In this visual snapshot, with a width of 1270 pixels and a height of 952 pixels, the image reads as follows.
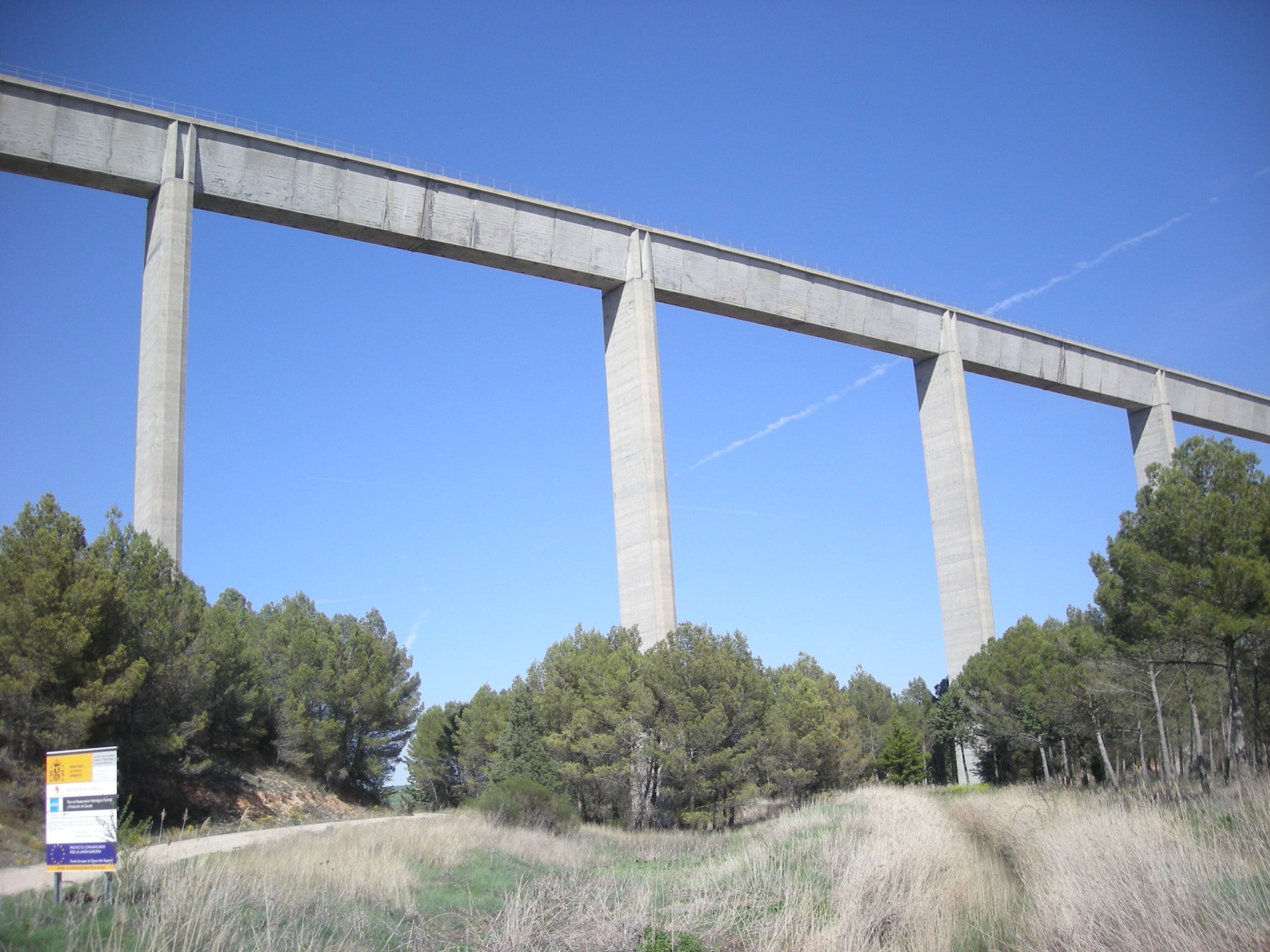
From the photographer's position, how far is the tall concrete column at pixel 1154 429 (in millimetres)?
43406

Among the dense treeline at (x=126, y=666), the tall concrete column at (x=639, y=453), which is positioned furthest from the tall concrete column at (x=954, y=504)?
the dense treeline at (x=126, y=666)

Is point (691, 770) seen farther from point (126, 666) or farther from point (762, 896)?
point (762, 896)

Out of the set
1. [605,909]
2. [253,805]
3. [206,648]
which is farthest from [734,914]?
[253,805]

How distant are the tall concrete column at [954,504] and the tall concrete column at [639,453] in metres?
13.0

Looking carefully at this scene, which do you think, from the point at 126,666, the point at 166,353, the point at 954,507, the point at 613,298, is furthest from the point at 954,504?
the point at 126,666

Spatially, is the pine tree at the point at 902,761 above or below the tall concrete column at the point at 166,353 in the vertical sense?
below

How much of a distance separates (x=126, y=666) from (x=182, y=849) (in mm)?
6296

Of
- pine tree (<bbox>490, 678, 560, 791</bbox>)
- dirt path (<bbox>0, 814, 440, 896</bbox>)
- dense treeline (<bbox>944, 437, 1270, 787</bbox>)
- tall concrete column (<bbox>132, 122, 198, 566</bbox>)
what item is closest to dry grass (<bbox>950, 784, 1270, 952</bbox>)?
dense treeline (<bbox>944, 437, 1270, 787</bbox>)

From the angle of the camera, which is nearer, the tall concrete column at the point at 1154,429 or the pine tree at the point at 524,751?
the pine tree at the point at 524,751

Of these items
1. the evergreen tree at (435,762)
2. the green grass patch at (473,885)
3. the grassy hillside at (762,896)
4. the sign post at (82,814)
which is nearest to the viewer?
the grassy hillside at (762,896)

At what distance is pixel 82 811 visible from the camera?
9312 mm

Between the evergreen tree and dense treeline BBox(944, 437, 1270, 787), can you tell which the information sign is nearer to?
dense treeline BBox(944, 437, 1270, 787)

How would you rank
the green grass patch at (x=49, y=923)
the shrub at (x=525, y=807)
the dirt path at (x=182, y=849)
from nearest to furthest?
the green grass patch at (x=49, y=923) → the dirt path at (x=182, y=849) → the shrub at (x=525, y=807)

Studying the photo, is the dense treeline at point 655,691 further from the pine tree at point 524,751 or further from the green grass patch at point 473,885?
the green grass patch at point 473,885
